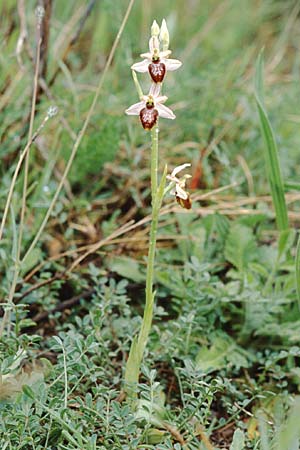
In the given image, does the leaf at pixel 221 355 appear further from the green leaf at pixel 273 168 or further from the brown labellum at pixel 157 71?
the brown labellum at pixel 157 71

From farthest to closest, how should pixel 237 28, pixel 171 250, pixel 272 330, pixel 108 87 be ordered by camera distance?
pixel 237 28 → pixel 108 87 → pixel 171 250 → pixel 272 330

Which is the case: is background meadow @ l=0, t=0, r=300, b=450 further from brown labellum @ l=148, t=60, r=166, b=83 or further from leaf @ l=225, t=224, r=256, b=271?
brown labellum @ l=148, t=60, r=166, b=83

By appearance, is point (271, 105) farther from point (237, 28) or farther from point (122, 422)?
point (122, 422)

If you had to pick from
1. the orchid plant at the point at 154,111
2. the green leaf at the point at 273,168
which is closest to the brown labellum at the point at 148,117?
the orchid plant at the point at 154,111

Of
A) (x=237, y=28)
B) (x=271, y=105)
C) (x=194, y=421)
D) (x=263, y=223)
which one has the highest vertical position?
(x=237, y=28)

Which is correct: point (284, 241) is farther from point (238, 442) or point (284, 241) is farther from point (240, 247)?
point (238, 442)

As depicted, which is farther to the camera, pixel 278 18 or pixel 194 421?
pixel 278 18

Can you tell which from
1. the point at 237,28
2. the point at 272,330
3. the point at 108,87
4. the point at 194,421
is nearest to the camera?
the point at 194,421

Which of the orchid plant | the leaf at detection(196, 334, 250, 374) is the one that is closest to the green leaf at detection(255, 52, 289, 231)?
the leaf at detection(196, 334, 250, 374)

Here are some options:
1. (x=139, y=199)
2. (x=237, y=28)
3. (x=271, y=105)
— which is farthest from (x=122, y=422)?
(x=237, y=28)
